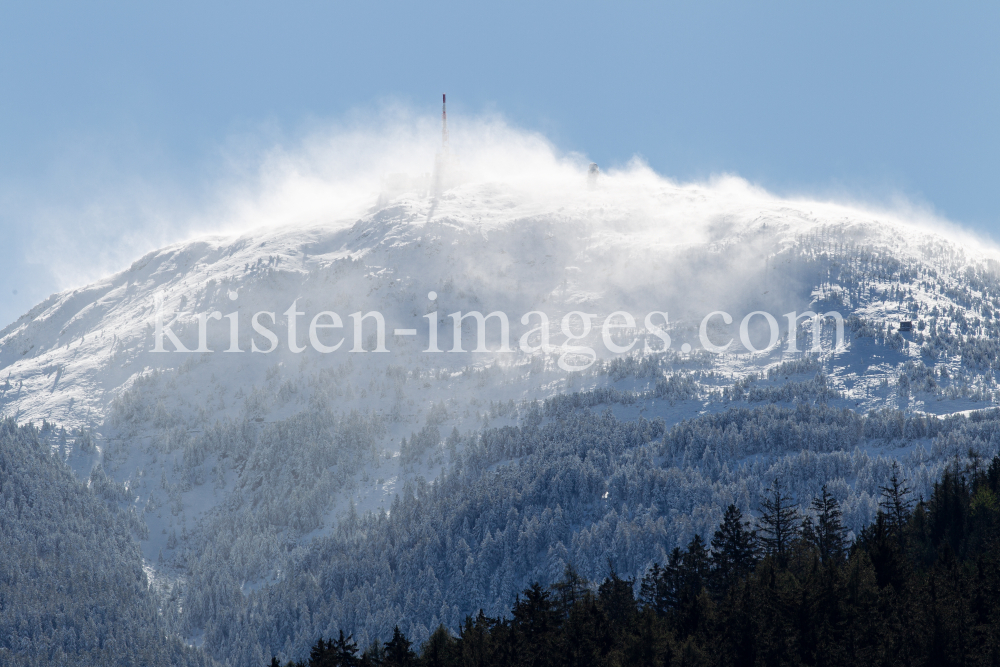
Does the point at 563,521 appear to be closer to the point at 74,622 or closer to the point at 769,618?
the point at 74,622

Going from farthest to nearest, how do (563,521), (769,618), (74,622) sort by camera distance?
1. (563,521)
2. (74,622)
3. (769,618)

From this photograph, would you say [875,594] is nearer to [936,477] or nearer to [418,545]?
[936,477]

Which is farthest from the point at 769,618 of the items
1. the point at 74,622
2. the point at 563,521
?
the point at 74,622

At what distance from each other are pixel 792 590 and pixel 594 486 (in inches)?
5354

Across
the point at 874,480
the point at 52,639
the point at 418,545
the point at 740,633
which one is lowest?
the point at 52,639

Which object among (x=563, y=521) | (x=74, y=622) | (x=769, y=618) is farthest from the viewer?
(x=563, y=521)

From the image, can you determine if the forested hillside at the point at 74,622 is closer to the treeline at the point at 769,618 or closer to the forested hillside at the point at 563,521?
the forested hillside at the point at 563,521

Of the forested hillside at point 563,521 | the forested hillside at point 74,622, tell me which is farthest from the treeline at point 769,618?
the forested hillside at point 74,622

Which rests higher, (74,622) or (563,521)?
(563,521)

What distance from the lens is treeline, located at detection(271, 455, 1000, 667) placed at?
5031cm

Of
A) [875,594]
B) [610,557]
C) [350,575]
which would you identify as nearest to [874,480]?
[610,557]

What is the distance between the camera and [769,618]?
177ft

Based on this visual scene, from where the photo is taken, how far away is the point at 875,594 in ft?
178

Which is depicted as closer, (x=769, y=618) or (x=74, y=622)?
(x=769, y=618)
